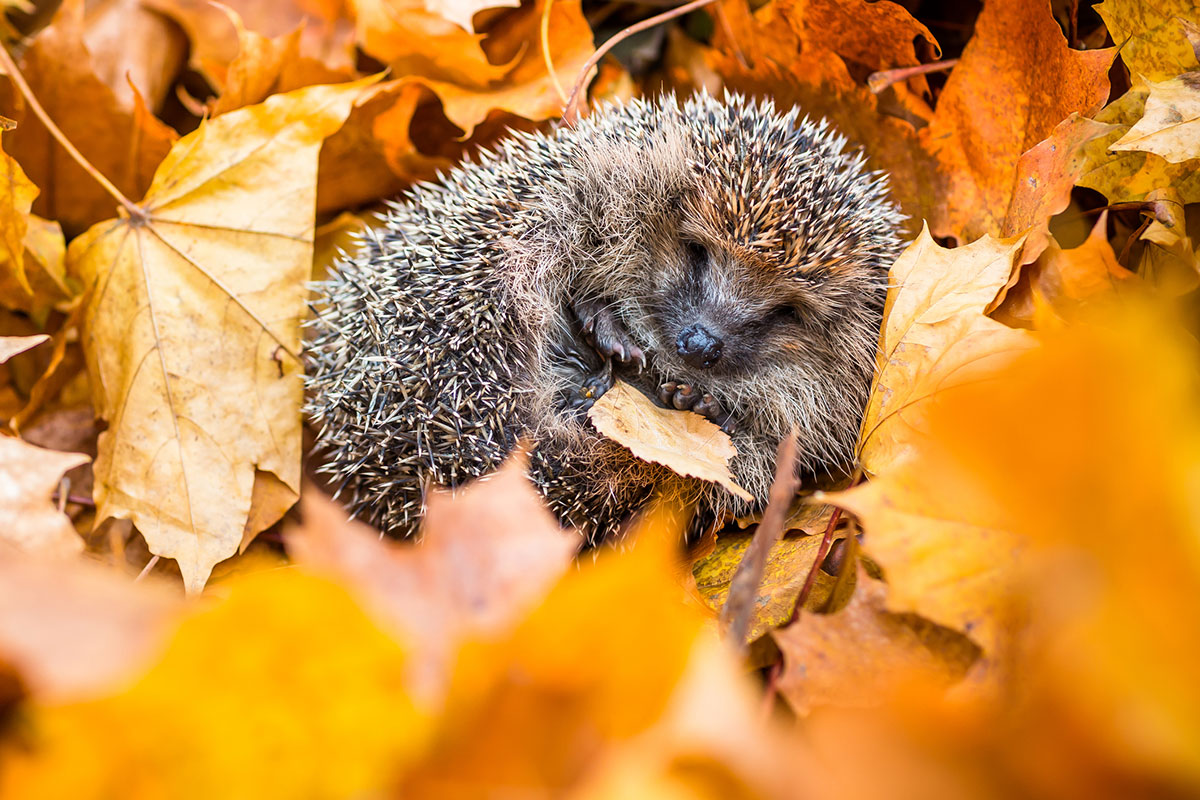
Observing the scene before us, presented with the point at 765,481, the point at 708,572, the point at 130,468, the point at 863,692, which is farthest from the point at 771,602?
the point at 130,468

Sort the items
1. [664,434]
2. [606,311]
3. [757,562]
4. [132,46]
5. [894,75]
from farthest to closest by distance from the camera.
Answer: [132,46] < [606,311] < [894,75] < [664,434] < [757,562]

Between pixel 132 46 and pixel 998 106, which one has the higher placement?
pixel 132 46

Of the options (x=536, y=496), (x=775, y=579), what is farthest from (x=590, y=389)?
(x=775, y=579)

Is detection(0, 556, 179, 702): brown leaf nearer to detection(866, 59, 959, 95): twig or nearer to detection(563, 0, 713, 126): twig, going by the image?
detection(563, 0, 713, 126): twig

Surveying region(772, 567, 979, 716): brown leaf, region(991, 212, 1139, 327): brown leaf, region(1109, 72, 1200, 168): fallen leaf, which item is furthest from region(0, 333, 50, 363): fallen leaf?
region(1109, 72, 1200, 168): fallen leaf

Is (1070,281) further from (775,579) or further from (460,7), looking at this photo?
(460,7)

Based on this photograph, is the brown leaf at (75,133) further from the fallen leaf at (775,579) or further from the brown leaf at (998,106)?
the brown leaf at (998,106)
